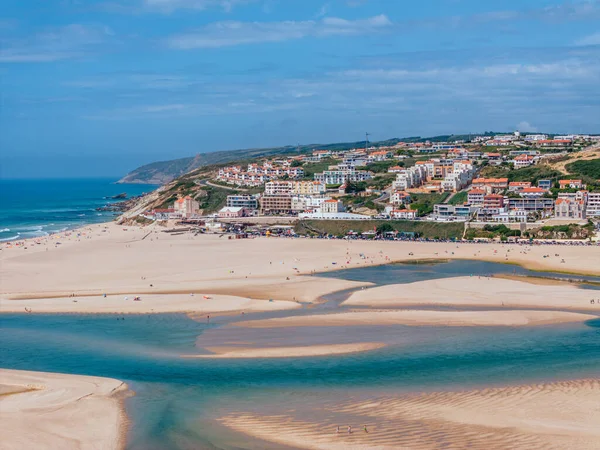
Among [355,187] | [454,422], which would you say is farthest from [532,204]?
[454,422]

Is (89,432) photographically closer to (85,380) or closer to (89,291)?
(85,380)

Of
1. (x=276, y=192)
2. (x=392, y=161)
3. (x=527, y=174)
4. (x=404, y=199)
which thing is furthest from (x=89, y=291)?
(x=392, y=161)

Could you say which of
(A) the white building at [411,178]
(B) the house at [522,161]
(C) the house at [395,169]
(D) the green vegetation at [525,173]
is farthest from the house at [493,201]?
(C) the house at [395,169]

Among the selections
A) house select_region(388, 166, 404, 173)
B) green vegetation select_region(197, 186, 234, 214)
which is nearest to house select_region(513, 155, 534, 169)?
house select_region(388, 166, 404, 173)

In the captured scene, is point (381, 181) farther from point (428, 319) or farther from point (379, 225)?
point (428, 319)

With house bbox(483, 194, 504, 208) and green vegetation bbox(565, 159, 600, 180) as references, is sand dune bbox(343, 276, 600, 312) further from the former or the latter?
green vegetation bbox(565, 159, 600, 180)

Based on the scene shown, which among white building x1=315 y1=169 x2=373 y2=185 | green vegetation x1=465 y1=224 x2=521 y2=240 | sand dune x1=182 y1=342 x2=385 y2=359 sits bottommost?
sand dune x1=182 y1=342 x2=385 y2=359

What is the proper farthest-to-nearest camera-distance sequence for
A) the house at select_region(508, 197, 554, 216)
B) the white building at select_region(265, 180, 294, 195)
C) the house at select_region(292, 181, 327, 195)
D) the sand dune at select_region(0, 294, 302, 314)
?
1. the white building at select_region(265, 180, 294, 195)
2. the house at select_region(292, 181, 327, 195)
3. the house at select_region(508, 197, 554, 216)
4. the sand dune at select_region(0, 294, 302, 314)
